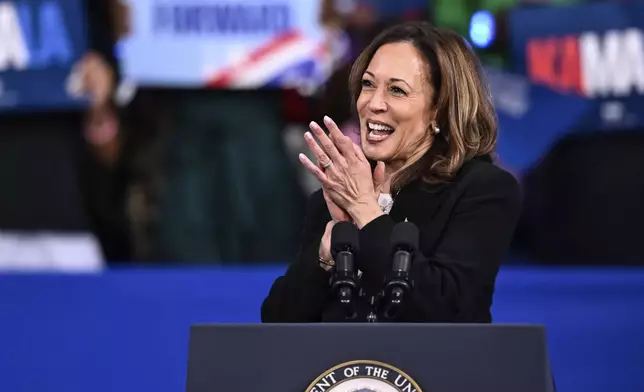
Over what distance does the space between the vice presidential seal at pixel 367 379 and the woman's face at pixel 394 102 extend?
619mm

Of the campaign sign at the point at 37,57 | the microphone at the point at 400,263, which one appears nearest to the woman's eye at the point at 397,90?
the microphone at the point at 400,263

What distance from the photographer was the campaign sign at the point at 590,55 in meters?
4.79

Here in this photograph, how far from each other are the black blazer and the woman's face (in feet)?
0.31

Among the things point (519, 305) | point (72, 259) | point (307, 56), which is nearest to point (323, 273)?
point (519, 305)

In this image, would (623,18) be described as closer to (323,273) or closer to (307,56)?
(307,56)

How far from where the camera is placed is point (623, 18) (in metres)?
4.79

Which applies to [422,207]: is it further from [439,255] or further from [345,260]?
[345,260]

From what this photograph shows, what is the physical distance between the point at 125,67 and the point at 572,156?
2.00 metres

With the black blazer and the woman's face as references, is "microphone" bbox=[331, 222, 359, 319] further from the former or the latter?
the woman's face

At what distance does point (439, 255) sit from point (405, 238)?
255 millimetres

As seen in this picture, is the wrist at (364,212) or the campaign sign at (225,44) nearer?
the wrist at (364,212)

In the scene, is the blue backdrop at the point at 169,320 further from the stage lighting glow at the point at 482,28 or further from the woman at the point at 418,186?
the stage lighting glow at the point at 482,28

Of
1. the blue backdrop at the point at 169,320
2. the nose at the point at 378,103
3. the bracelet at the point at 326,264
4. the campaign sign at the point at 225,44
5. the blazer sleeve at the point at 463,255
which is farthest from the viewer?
the campaign sign at the point at 225,44

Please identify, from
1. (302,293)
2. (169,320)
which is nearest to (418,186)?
(302,293)
